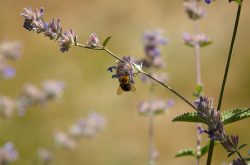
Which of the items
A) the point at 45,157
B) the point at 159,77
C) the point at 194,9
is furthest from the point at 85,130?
the point at 194,9

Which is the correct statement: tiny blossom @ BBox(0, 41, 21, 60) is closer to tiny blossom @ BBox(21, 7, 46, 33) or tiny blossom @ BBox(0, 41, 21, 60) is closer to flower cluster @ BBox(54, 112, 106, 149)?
flower cluster @ BBox(54, 112, 106, 149)

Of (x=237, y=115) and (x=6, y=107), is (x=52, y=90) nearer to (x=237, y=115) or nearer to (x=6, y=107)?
(x=6, y=107)

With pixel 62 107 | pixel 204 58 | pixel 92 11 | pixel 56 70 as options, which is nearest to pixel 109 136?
pixel 62 107

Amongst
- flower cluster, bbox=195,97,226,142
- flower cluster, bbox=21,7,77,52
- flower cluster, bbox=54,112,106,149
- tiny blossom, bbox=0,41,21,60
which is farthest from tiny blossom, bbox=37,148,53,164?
flower cluster, bbox=195,97,226,142

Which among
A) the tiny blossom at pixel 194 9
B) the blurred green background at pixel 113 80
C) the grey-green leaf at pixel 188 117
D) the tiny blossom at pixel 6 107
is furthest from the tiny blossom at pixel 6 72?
the blurred green background at pixel 113 80

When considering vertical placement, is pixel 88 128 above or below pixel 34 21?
above

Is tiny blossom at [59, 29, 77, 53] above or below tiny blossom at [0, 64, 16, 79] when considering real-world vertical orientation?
below
